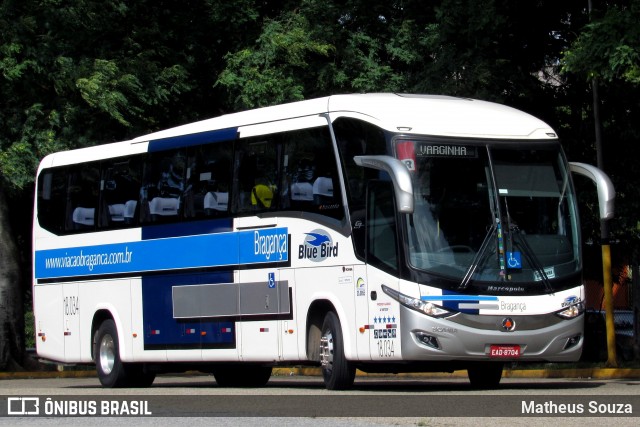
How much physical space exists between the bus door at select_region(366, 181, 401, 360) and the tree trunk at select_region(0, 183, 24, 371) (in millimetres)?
14380

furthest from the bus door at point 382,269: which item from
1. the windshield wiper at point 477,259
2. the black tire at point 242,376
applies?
the black tire at point 242,376

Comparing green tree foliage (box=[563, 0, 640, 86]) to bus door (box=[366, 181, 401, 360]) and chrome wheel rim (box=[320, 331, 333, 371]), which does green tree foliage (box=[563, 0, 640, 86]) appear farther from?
chrome wheel rim (box=[320, 331, 333, 371])

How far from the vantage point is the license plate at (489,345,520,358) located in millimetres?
17500

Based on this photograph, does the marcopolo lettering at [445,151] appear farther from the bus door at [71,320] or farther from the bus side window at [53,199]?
the bus side window at [53,199]

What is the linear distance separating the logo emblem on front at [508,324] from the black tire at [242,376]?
621 cm

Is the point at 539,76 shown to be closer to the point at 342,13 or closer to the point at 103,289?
the point at 342,13

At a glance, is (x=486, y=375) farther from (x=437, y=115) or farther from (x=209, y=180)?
(x=209, y=180)

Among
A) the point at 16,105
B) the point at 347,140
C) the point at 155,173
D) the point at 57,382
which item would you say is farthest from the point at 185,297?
the point at 16,105

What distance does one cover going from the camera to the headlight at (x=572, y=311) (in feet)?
59.1

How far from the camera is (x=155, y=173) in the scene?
22562mm

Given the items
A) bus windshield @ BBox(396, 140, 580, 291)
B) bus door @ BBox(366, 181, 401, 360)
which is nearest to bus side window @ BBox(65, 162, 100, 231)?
bus door @ BBox(366, 181, 401, 360)

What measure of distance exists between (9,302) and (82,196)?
7.74m

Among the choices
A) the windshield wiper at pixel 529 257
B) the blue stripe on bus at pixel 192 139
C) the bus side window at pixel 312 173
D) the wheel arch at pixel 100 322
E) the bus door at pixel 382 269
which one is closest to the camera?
the bus door at pixel 382 269

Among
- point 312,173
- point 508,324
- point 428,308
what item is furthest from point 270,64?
point 508,324
